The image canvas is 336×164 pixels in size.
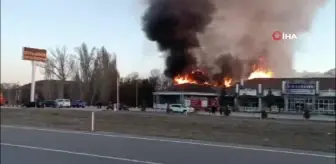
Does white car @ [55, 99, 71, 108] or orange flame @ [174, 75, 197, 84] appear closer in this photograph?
white car @ [55, 99, 71, 108]

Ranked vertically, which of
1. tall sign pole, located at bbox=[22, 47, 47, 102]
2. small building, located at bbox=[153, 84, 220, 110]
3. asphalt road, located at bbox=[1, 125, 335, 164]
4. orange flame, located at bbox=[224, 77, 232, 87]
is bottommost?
asphalt road, located at bbox=[1, 125, 335, 164]

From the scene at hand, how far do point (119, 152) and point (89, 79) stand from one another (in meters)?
4.53

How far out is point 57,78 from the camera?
242 centimetres

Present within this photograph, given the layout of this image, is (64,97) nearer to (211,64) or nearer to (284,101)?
(211,64)

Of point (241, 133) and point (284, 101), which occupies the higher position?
point (284, 101)

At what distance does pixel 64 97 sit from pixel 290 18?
1.46m

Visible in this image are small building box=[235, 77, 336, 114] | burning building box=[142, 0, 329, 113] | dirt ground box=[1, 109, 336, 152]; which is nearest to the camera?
burning building box=[142, 0, 329, 113]

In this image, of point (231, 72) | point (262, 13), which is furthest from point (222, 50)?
point (262, 13)

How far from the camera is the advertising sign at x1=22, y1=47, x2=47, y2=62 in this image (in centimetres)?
240

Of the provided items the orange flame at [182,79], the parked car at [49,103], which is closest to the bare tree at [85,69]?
the parked car at [49,103]

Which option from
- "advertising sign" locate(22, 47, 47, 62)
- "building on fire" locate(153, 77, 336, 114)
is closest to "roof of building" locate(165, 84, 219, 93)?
"building on fire" locate(153, 77, 336, 114)

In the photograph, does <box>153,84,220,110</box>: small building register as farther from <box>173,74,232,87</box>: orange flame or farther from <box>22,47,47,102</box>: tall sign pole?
<box>22,47,47,102</box>: tall sign pole

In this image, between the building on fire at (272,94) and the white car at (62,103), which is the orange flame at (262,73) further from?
the white car at (62,103)

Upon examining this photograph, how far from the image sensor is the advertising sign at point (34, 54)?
2402 mm
